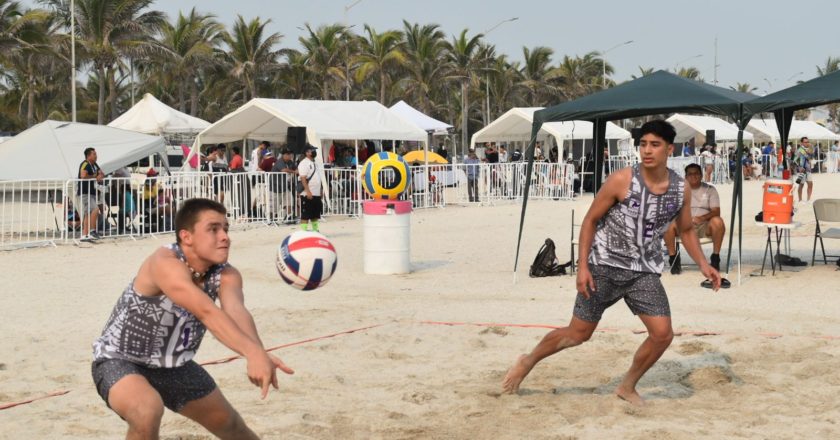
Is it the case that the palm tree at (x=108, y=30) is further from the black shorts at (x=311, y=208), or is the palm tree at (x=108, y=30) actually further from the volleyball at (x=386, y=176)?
the volleyball at (x=386, y=176)

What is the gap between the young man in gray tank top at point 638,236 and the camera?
5.71 meters

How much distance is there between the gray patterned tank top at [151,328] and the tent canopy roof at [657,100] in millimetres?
8379

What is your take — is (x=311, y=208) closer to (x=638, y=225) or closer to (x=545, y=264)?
(x=545, y=264)

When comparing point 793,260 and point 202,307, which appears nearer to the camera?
point 202,307

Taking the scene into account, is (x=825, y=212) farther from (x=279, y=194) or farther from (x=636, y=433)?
(x=279, y=194)

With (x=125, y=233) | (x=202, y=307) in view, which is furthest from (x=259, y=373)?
(x=125, y=233)

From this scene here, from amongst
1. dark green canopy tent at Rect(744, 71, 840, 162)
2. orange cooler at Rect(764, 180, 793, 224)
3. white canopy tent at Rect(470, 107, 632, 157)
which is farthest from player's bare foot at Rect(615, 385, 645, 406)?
white canopy tent at Rect(470, 107, 632, 157)

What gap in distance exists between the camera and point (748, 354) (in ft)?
24.4

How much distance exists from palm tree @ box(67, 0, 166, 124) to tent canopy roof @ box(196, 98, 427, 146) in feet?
70.0

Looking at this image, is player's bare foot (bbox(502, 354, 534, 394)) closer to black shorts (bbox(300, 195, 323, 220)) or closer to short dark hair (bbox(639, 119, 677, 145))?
short dark hair (bbox(639, 119, 677, 145))

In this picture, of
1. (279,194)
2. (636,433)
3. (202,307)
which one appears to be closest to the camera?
(202,307)

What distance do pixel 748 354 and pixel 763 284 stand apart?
13.5ft

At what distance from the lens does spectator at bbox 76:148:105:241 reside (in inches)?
648

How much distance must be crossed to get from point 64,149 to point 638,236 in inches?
633
